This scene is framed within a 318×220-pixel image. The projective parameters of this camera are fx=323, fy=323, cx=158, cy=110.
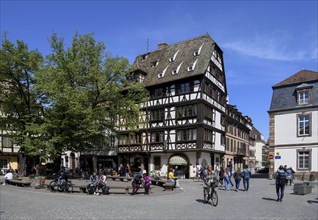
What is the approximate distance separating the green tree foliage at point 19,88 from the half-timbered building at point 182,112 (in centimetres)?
1042

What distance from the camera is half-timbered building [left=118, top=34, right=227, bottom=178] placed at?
36.7m

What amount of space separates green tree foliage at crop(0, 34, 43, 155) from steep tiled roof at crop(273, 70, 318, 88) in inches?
996

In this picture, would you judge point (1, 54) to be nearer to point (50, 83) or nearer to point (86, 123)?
point (50, 83)

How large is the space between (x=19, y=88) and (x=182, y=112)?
17654 millimetres

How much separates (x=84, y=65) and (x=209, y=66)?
16.2m

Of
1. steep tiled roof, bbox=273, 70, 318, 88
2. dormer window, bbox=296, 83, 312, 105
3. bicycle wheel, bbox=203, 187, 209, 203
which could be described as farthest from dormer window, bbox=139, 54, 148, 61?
bicycle wheel, bbox=203, 187, 209, 203

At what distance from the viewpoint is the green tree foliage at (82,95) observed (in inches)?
1038

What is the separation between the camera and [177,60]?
41.6m

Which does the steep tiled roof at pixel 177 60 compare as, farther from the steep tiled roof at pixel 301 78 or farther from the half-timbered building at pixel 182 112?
the steep tiled roof at pixel 301 78

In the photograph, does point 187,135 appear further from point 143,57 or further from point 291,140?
point 143,57

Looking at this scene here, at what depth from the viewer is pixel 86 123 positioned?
26859mm

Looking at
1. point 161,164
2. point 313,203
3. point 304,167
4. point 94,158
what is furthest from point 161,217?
point 94,158

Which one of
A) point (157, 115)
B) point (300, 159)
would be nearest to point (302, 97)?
point (300, 159)

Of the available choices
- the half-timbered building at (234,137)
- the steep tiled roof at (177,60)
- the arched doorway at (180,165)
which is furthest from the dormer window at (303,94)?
the half-timbered building at (234,137)
